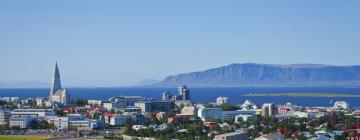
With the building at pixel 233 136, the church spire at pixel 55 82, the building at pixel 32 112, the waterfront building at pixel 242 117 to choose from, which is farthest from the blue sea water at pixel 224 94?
the building at pixel 233 136

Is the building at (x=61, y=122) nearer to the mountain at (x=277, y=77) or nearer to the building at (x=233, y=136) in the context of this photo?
the building at (x=233, y=136)

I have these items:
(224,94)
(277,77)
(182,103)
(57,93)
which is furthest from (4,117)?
(277,77)

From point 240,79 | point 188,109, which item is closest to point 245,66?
point 240,79

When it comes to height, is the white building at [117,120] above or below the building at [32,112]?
below

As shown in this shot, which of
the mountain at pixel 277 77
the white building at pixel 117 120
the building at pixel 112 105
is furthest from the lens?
the mountain at pixel 277 77

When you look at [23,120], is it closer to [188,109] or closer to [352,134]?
[188,109]

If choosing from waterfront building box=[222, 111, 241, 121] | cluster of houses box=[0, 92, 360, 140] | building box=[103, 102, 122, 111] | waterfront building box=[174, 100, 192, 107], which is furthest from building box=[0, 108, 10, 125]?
waterfront building box=[174, 100, 192, 107]
